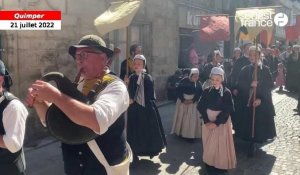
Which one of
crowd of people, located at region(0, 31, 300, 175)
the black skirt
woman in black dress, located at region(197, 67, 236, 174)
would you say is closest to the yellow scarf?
crowd of people, located at region(0, 31, 300, 175)

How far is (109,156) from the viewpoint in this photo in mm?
2350

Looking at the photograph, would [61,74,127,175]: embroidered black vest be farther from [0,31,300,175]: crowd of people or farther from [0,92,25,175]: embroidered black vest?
[0,92,25,175]: embroidered black vest

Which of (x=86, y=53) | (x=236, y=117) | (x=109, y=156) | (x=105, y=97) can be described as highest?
(x=86, y=53)

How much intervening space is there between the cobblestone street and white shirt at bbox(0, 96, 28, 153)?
2.75 m

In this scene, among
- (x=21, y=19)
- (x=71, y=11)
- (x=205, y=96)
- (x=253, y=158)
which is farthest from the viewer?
(x=71, y=11)

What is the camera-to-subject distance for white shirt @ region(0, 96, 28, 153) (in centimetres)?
273

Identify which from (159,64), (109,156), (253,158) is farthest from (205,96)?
(159,64)

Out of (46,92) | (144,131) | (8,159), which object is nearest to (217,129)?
(144,131)

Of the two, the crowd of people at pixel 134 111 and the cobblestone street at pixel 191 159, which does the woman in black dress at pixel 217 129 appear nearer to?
the crowd of people at pixel 134 111

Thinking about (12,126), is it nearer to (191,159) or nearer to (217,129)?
(217,129)

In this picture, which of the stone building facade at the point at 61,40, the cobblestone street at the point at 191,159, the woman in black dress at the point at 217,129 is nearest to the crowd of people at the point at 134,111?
the woman in black dress at the point at 217,129

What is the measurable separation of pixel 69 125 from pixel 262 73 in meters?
5.25

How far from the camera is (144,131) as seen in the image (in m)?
5.94

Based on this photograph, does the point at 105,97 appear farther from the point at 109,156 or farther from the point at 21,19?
the point at 21,19
